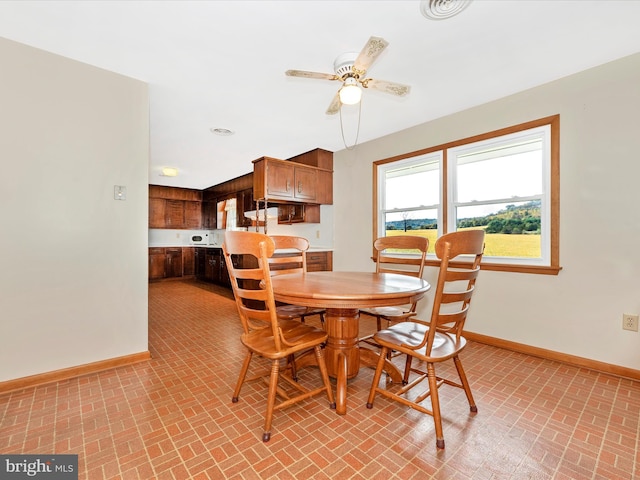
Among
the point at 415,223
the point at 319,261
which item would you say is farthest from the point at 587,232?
the point at 319,261

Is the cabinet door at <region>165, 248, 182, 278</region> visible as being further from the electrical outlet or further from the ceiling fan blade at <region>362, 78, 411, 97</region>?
the electrical outlet

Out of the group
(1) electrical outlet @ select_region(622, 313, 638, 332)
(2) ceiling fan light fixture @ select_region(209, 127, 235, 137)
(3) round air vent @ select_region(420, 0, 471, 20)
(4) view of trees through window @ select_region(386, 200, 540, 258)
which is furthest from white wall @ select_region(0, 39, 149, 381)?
(1) electrical outlet @ select_region(622, 313, 638, 332)

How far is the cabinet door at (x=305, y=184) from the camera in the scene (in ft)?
13.7

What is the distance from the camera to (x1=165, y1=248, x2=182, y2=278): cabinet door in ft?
23.7

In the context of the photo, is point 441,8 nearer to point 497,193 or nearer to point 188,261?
point 497,193

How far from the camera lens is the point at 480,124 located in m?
2.98

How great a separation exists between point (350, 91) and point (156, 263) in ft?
22.4

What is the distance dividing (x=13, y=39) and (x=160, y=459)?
2853 mm

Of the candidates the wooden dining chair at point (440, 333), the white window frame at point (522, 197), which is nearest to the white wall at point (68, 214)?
the wooden dining chair at point (440, 333)

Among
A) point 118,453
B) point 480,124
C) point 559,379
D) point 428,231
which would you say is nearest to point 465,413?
point 559,379

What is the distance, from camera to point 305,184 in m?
4.26

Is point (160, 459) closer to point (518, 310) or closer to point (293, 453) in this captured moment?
point (293, 453)

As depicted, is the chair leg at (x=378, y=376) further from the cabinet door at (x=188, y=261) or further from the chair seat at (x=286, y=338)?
the cabinet door at (x=188, y=261)

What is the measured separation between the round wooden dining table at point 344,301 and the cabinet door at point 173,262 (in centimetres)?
626
